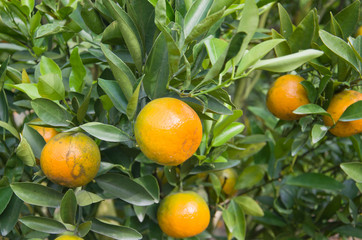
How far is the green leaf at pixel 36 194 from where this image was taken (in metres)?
0.74

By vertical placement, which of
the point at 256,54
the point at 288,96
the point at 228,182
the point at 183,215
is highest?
the point at 256,54

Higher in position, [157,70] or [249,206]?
[157,70]

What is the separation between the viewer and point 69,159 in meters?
0.69

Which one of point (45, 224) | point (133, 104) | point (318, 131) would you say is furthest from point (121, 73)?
point (318, 131)

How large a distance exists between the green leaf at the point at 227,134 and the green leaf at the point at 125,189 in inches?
8.8

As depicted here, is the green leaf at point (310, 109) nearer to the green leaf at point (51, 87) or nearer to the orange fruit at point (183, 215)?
the orange fruit at point (183, 215)

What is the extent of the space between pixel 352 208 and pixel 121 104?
0.79 meters

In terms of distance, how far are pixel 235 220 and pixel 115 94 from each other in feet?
1.84

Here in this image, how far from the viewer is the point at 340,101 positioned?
0.88 meters

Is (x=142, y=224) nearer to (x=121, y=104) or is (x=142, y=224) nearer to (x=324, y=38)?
(x=121, y=104)

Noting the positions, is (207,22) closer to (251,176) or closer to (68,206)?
(68,206)

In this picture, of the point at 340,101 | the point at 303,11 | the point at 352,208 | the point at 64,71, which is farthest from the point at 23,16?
the point at 303,11

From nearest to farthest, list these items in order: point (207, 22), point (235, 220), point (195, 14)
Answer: point (207, 22), point (195, 14), point (235, 220)

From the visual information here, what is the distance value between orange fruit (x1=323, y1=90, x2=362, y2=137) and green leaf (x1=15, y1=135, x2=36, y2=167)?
26.7 inches
